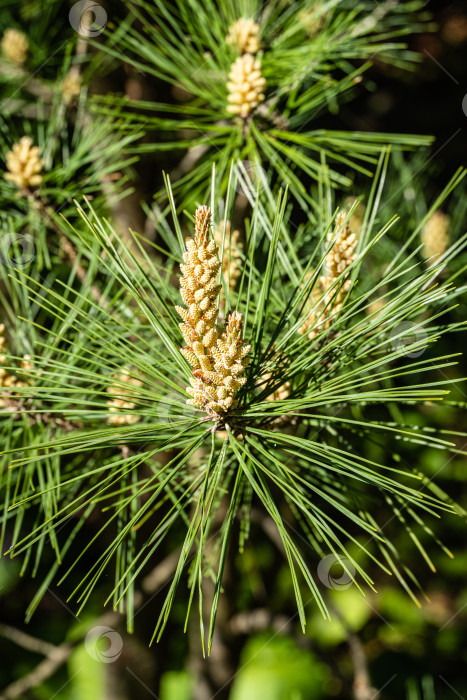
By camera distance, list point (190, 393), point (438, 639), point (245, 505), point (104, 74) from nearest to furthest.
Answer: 1. point (190, 393)
2. point (245, 505)
3. point (104, 74)
4. point (438, 639)

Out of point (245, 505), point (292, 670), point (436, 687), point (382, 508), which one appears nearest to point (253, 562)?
point (292, 670)

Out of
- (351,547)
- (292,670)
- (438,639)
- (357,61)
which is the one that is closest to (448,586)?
(438,639)

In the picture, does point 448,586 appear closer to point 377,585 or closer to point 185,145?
point 377,585

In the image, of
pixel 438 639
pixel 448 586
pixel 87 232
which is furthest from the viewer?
pixel 448 586

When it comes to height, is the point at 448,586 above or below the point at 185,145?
below

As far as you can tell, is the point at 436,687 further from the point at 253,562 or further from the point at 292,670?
the point at 253,562

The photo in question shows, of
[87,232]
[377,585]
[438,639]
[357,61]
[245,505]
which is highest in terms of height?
[357,61]

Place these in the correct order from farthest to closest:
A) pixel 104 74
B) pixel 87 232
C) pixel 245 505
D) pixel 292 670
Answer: pixel 292 670, pixel 104 74, pixel 87 232, pixel 245 505

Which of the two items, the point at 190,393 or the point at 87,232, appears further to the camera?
the point at 87,232

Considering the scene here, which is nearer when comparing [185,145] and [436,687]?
[185,145]
